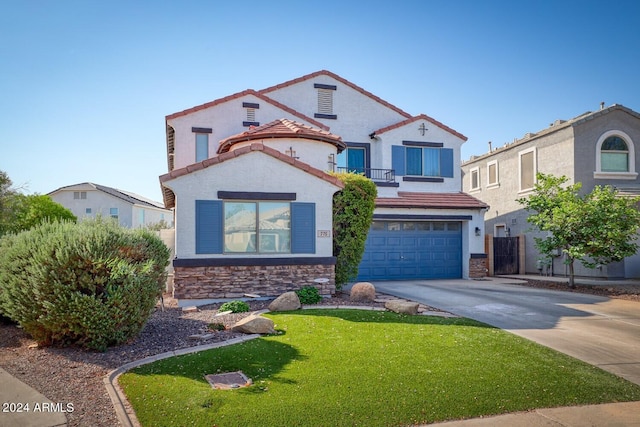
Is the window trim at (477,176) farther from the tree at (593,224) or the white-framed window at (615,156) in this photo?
the tree at (593,224)

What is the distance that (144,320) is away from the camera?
7.66 m

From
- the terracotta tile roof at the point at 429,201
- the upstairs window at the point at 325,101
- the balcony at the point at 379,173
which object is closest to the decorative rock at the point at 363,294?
the terracotta tile roof at the point at 429,201

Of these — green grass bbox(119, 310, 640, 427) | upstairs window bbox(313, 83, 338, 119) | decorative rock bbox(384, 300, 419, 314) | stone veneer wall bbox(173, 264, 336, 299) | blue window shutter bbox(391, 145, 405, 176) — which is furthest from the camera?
Result: upstairs window bbox(313, 83, 338, 119)

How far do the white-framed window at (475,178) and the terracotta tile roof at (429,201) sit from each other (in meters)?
7.63

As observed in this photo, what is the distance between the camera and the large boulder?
10.5 metres

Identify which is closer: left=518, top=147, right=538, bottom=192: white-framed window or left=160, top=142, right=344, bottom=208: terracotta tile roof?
left=160, top=142, right=344, bottom=208: terracotta tile roof

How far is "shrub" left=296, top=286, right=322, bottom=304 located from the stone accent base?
1039cm

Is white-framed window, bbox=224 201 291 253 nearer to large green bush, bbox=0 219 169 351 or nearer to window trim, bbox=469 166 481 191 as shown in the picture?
large green bush, bbox=0 219 169 351

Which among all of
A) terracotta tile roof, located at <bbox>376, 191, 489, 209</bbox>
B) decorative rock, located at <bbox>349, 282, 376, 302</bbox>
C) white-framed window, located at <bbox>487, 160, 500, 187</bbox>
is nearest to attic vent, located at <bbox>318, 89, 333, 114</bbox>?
terracotta tile roof, located at <bbox>376, 191, 489, 209</bbox>

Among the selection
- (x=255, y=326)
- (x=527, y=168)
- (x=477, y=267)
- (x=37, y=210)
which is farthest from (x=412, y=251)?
(x=37, y=210)

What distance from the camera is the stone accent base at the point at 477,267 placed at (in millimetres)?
19562

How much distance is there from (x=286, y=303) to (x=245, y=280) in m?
1.96

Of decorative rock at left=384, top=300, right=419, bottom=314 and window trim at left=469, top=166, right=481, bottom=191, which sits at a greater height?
window trim at left=469, top=166, right=481, bottom=191

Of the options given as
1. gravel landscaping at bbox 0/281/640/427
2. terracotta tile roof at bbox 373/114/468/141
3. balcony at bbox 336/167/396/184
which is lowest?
gravel landscaping at bbox 0/281/640/427
